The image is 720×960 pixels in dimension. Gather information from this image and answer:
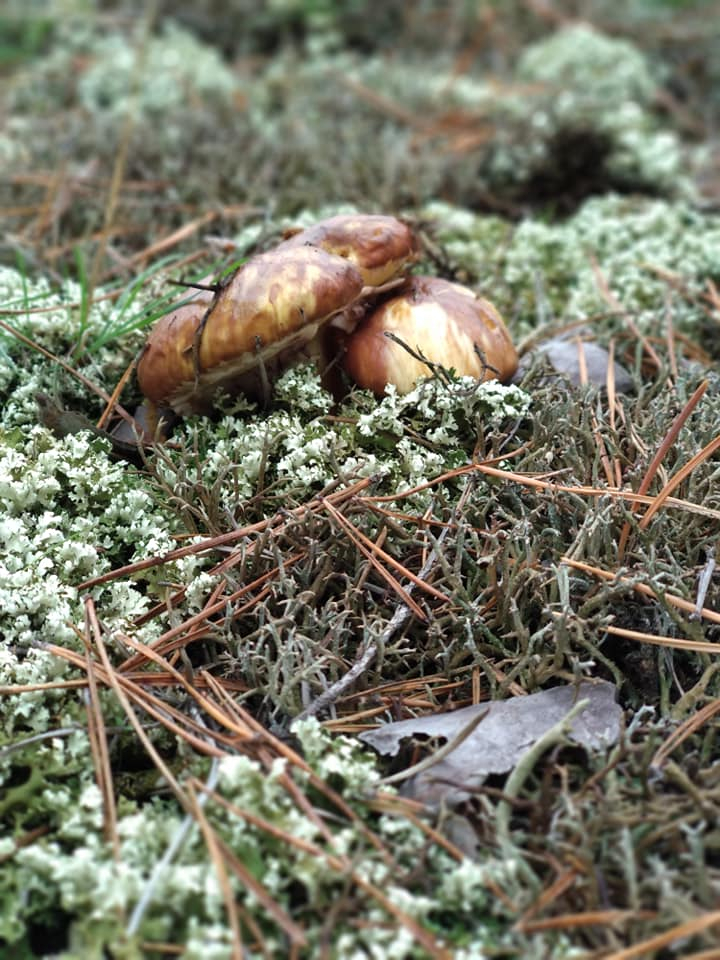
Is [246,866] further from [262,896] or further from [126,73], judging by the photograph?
[126,73]

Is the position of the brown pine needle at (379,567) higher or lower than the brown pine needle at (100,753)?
higher

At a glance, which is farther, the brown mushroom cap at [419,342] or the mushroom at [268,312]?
the brown mushroom cap at [419,342]

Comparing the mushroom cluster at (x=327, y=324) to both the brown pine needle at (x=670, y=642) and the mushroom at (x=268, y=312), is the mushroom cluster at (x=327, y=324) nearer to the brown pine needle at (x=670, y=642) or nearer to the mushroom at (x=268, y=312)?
the mushroom at (x=268, y=312)

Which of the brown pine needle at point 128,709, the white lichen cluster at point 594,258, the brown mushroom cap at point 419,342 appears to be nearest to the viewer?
the brown pine needle at point 128,709

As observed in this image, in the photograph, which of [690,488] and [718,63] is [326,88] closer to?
[718,63]

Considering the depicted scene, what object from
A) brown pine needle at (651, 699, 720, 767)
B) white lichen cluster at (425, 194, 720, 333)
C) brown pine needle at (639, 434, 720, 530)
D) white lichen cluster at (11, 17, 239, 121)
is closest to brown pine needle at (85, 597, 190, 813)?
brown pine needle at (651, 699, 720, 767)

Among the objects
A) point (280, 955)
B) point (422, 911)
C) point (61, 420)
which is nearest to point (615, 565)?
point (422, 911)

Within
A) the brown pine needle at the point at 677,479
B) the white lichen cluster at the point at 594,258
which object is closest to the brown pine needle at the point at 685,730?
the brown pine needle at the point at 677,479

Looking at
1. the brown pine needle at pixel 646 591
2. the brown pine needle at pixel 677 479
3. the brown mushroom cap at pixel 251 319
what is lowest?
the brown pine needle at pixel 646 591

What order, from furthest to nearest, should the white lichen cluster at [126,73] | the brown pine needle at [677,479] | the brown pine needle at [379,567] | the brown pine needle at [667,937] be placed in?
the white lichen cluster at [126,73]
the brown pine needle at [677,479]
the brown pine needle at [379,567]
the brown pine needle at [667,937]
